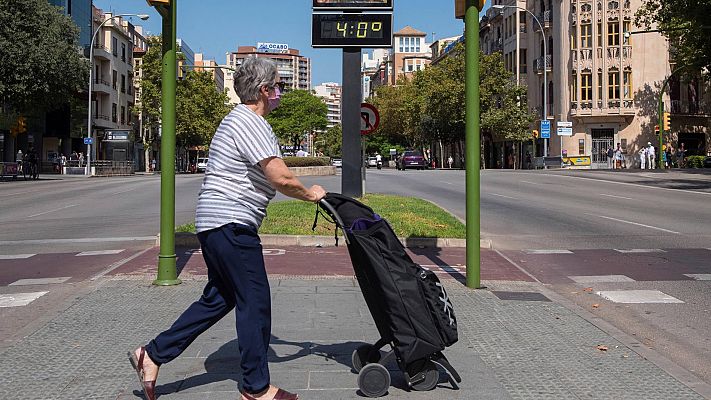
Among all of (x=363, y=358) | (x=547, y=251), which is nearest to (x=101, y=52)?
(x=547, y=251)

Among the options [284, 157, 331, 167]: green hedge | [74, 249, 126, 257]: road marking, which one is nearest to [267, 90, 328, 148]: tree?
[284, 157, 331, 167]: green hedge

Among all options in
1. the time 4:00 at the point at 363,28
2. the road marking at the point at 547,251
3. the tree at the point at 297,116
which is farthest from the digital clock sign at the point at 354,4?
the tree at the point at 297,116

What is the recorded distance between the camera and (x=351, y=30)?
1583 cm

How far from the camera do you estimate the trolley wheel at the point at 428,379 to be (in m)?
4.55

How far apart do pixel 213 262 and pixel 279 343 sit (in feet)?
5.36

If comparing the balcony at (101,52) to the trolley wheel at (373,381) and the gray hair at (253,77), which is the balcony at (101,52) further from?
the trolley wheel at (373,381)

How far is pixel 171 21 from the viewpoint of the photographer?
8.24 metres

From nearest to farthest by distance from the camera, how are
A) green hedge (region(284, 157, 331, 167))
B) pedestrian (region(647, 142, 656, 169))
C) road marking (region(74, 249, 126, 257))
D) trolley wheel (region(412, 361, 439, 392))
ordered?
trolley wheel (region(412, 361, 439, 392)) → road marking (region(74, 249, 126, 257)) → green hedge (region(284, 157, 331, 167)) → pedestrian (region(647, 142, 656, 169))

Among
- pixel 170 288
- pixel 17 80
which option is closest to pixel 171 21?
pixel 170 288

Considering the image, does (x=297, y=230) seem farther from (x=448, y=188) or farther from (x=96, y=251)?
(x=448, y=188)

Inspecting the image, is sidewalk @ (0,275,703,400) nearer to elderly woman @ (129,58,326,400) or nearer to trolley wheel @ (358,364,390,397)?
trolley wheel @ (358,364,390,397)

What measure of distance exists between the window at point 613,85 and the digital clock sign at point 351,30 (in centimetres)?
4629

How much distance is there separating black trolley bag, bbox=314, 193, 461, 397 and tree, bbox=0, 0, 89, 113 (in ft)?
115

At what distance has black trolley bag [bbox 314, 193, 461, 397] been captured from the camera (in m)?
4.34
